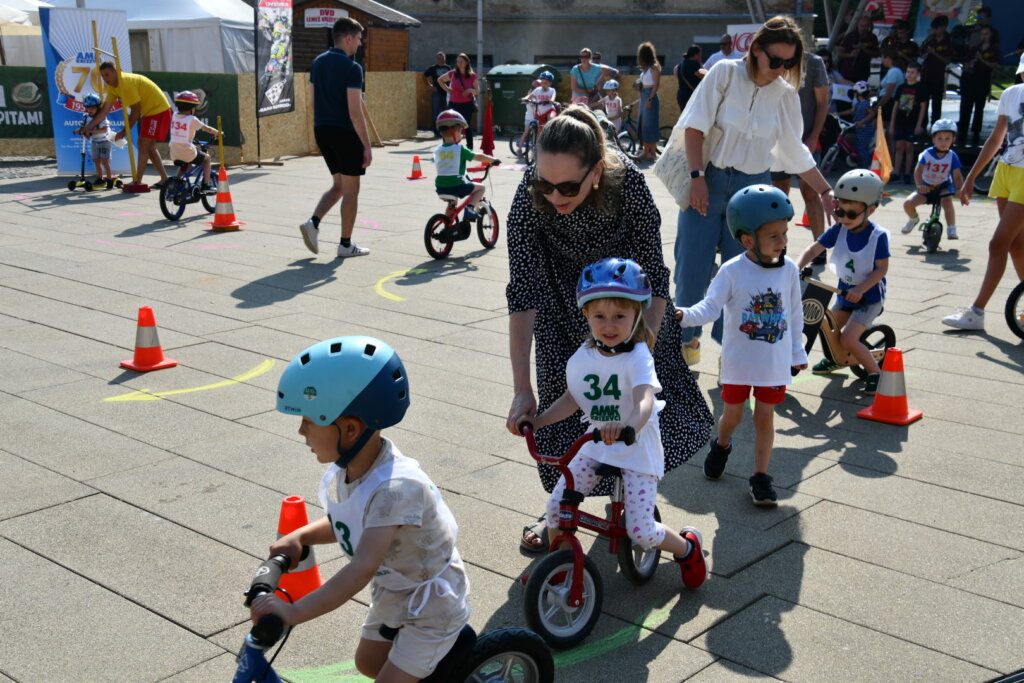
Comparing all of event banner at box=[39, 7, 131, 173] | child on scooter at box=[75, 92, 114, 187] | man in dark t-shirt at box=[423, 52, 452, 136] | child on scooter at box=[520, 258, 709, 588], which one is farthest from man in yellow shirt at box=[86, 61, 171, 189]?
child on scooter at box=[520, 258, 709, 588]

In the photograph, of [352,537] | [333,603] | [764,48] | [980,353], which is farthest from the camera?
[980,353]

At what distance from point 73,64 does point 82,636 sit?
48.3 feet

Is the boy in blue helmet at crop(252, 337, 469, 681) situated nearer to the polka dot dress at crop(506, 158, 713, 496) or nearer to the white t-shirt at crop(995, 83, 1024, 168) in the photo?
the polka dot dress at crop(506, 158, 713, 496)

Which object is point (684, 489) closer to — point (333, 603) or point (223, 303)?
point (333, 603)

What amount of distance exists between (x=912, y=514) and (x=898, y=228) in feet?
29.6

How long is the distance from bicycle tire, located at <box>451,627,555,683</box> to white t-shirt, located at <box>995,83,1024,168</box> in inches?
245

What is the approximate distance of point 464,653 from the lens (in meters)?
2.88

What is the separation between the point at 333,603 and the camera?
2.54 meters

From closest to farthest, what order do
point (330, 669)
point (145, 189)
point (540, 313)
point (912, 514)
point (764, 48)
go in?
point (330, 669) < point (540, 313) < point (912, 514) < point (764, 48) < point (145, 189)

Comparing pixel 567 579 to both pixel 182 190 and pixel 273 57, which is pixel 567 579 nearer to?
pixel 182 190

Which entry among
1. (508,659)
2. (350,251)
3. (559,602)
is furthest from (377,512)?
(350,251)

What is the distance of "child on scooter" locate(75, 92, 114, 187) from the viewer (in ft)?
49.9

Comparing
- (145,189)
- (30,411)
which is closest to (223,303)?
(30,411)

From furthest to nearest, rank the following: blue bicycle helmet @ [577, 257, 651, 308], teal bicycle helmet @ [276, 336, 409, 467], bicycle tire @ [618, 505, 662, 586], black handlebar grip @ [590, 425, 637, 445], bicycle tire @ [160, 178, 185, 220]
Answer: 1. bicycle tire @ [160, 178, 185, 220]
2. bicycle tire @ [618, 505, 662, 586]
3. blue bicycle helmet @ [577, 257, 651, 308]
4. black handlebar grip @ [590, 425, 637, 445]
5. teal bicycle helmet @ [276, 336, 409, 467]
